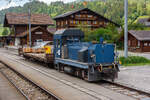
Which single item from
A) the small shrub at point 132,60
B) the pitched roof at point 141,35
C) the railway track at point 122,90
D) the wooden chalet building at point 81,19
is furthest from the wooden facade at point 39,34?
the railway track at point 122,90

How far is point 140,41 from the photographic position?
38469 millimetres

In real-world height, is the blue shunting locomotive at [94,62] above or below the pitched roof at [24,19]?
below

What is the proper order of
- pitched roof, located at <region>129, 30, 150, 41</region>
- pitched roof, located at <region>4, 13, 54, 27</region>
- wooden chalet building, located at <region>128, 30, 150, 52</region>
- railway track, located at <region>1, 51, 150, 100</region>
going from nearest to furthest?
railway track, located at <region>1, 51, 150, 100</region>, pitched roof, located at <region>129, 30, 150, 41</region>, wooden chalet building, located at <region>128, 30, 150, 52</region>, pitched roof, located at <region>4, 13, 54, 27</region>

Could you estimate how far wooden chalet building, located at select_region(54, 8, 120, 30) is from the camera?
2554 inches

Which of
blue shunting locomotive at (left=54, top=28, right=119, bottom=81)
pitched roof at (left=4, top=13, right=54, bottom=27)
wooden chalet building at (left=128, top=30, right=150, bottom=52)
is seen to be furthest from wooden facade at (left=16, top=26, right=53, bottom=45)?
blue shunting locomotive at (left=54, top=28, right=119, bottom=81)

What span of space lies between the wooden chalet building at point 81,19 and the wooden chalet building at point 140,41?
2490 cm

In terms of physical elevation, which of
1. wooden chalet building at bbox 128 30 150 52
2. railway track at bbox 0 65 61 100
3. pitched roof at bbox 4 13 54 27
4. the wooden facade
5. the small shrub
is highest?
pitched roof at bbox 4 13 54 27

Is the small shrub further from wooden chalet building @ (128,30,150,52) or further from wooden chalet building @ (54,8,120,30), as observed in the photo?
wooden chalet building @ (54,8,120,30)

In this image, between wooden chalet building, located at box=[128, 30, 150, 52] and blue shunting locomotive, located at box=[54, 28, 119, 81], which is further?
wooden chalet building, located at box=[128, 30, 150, 52]

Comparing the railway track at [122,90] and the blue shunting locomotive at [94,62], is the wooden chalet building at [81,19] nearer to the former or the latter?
the blue shunting locomotive at [94,62]

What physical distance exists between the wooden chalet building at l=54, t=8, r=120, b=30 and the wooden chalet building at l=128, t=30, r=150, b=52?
24.9m

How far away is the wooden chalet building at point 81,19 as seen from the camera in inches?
2554

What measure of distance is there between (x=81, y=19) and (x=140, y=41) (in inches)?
1193

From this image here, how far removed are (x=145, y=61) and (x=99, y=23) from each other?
1809 inches
